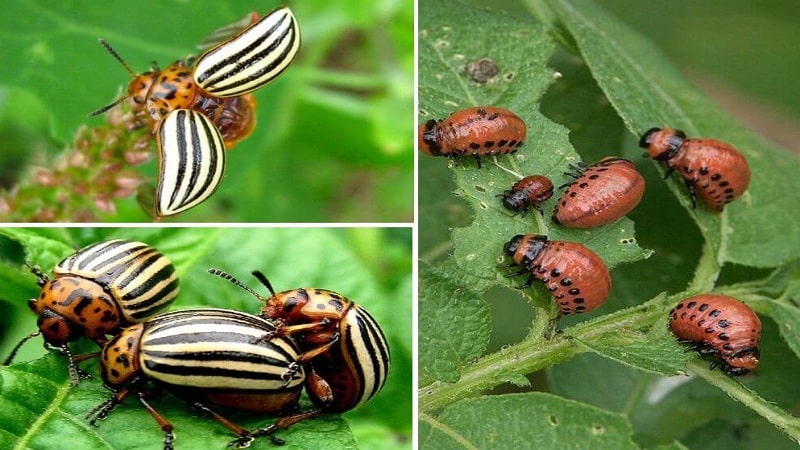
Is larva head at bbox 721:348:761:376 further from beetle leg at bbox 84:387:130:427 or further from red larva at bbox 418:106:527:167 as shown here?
beetle leg at bbox 84:387:130:427

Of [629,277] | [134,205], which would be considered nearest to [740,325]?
[629,277]

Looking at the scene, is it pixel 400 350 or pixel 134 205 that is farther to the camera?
pixel 134 205

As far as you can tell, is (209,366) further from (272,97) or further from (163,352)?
(272,97)

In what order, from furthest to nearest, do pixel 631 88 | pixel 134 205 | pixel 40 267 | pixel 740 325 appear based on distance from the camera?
pixel 134 205
pixel 631 88
pixel 740 325
pixel 40 267

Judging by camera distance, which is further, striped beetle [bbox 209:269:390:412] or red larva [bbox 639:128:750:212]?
red larva [bbox 639:128:750:212]

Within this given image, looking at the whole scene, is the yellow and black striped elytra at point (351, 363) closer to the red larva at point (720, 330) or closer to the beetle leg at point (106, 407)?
the beetle leg at point (106, 407)

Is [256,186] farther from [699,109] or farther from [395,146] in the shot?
[699,109]

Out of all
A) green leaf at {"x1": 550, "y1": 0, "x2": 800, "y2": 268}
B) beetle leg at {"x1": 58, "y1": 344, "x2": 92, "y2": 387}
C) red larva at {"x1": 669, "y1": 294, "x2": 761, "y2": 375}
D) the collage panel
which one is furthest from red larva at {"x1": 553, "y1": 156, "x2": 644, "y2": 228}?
beetle leg at {"x1": 58, "y1": 344, "x2": 92, "y2": 387}
